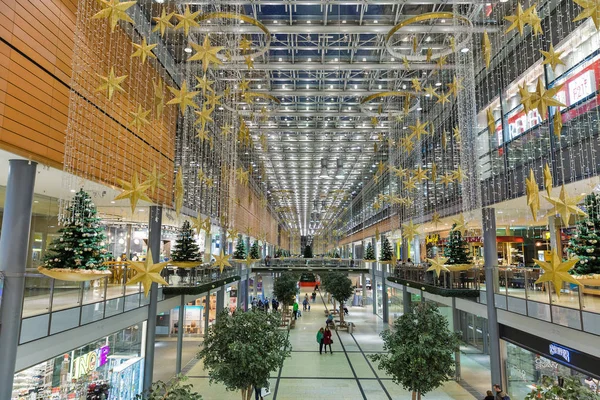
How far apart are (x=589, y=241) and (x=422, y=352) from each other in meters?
4.18

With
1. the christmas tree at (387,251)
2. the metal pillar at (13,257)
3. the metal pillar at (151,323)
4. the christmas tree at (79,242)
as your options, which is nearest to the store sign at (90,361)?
the metal pillar at (151,323)

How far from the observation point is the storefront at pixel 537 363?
7.54 m

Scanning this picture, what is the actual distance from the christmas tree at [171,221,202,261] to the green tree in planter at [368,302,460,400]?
23.9 feet

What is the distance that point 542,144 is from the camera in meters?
10.6

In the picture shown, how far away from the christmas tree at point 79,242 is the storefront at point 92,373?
99.6 inches

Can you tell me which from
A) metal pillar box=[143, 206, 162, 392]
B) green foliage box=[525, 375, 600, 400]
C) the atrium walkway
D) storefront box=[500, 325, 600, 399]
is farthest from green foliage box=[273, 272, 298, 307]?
green foliage box=[525, 375, 600, 400]

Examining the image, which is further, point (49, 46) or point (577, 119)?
point (577, 119)

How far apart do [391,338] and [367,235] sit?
102ft

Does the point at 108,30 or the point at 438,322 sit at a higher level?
the point at 108,30

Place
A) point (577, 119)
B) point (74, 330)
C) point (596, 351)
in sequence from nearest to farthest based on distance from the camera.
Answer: point (596, 351), point (74, 330), point (577, 119)

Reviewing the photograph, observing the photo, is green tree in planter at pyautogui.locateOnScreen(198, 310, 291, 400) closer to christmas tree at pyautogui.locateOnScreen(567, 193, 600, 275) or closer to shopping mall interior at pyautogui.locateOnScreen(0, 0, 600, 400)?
shopping mall interior at pyautogui.locateOnScreen(0, 0, 600, 400)

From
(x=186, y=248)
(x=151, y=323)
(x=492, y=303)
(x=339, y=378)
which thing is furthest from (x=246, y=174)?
(x=492, y=303)

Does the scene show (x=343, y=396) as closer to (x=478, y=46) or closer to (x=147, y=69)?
(x=147, y=69)

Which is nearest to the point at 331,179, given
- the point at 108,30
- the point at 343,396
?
the point at 343,396
